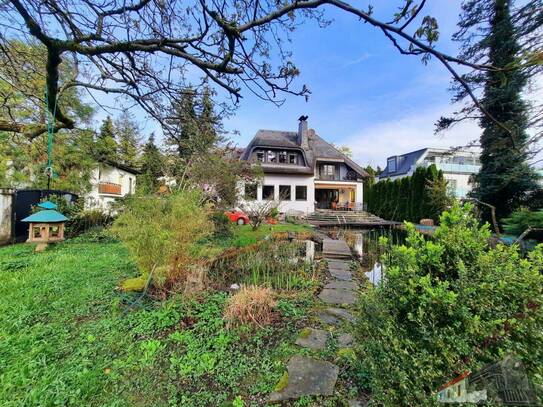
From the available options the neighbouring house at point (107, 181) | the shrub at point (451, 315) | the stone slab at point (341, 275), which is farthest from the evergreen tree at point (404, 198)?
the shrub at point (451, 315)

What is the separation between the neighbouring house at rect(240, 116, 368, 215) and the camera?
1997 centimetres

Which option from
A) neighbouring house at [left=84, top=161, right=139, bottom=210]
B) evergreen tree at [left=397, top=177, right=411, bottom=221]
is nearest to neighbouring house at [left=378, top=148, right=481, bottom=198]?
evergreen tree at [left=397, top=177, right=411, bottom=221]

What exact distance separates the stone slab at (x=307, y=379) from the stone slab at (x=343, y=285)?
2.14 m

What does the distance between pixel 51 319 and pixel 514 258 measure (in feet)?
13.8

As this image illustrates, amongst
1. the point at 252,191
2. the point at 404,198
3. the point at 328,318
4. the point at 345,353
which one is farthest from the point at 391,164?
the point at 345,353

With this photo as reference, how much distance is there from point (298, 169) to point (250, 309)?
17956 millimetres

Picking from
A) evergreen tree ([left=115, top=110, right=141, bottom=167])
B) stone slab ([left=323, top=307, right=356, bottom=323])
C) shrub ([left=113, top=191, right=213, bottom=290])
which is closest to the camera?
stone slab ([left=323, top=307, right=356, bottom=323])

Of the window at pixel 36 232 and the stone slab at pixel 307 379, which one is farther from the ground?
the window at pixel 36 232

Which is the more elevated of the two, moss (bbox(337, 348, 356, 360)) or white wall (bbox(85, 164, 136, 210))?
white wall (bbox(85, 164, 136, 210))

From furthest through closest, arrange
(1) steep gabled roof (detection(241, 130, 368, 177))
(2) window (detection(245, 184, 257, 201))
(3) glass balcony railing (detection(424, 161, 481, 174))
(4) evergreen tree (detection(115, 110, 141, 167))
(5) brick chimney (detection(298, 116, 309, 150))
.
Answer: (3) glass balcony railing (detection(424, 161, 481, 174)) < (4) evergreen tree (detection(115, 110, 141, 167)) < (5) brick chimney (detection(298, 116, 309, 150)) < (1) steep gabled roof (detection(241, 130, 368, 177)) < (2) window (detection(245, 184, 257, 201))

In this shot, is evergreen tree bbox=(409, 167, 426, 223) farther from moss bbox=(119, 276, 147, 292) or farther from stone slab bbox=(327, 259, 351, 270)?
moss bbox=(119, 276, 147, 292)

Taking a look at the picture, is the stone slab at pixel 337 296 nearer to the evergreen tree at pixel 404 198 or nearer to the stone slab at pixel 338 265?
the stone slab at pixel 338 265

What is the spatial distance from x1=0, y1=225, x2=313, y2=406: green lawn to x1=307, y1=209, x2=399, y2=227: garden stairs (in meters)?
14.3

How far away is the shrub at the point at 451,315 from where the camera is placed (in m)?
1.22
